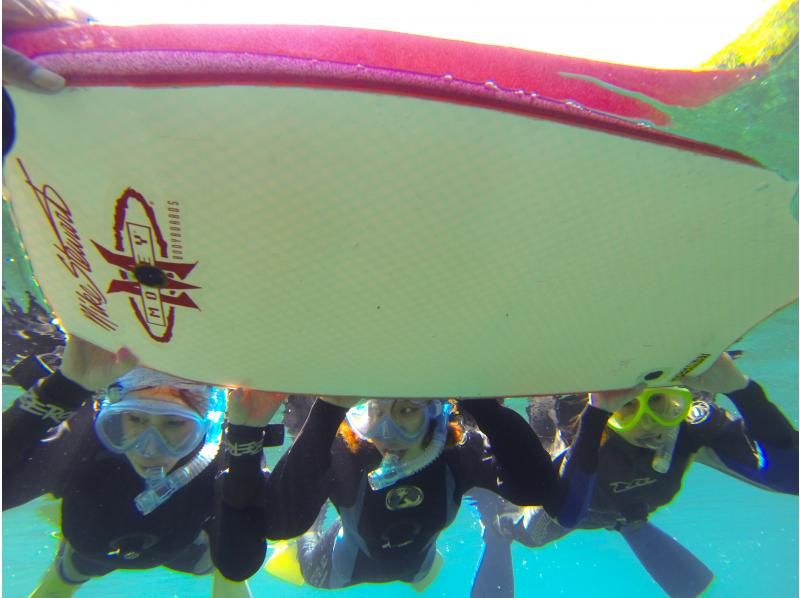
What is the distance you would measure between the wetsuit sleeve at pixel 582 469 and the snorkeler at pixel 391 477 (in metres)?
0.01

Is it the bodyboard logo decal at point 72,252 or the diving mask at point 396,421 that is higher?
the bodyboard logo decal at point 72,252

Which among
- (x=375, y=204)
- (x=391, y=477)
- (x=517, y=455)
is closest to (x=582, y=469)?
(x=517, y=455)

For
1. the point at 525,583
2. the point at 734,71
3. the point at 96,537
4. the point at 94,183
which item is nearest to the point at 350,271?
the point at 94,183

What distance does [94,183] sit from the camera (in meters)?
1.91

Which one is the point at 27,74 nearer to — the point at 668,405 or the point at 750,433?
the point at 668,405

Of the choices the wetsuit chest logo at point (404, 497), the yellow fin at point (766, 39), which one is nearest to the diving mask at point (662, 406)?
the wetsuit chest logo at point (404, 497)

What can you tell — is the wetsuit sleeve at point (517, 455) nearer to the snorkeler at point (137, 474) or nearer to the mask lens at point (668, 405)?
the mask lens at point (668, 405)

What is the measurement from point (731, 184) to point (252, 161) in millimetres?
2119

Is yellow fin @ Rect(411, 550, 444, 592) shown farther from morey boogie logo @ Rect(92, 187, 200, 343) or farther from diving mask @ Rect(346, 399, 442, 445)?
morey boogie logo @ Rect(92, 187, 200, 343)

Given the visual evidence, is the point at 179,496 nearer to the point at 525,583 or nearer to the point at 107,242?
the point at 107,242

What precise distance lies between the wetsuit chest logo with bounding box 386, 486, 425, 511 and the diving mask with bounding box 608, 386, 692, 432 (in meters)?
2.61

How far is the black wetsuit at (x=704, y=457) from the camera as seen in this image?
15.3 feet

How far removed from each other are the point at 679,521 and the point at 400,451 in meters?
42.6

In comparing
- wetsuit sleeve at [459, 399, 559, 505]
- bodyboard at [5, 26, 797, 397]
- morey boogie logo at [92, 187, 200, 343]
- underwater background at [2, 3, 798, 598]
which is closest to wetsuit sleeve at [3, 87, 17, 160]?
bodyboard at [5, 26, 797, 397]
